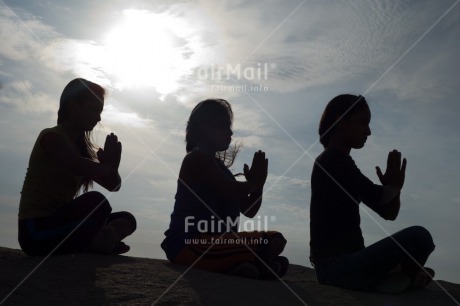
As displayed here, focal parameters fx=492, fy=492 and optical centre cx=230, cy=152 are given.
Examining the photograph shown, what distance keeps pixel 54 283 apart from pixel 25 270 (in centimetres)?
43

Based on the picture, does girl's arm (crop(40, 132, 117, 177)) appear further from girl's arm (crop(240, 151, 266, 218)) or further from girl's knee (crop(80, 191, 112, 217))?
girl's arm (crop(240, 151, 266, 218))

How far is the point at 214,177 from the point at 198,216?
366 mm

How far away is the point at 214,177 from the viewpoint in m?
4.20

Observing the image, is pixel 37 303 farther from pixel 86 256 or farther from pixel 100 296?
pixel 86 256

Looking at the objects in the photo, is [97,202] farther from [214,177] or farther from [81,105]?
[214,177]

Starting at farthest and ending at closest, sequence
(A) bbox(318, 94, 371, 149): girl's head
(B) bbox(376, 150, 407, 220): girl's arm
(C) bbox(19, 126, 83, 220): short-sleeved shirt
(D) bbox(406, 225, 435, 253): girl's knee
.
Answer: (A) bbox(318, 94, 371, 149): girl's head < (C) bbox(19, 126, 83, 220): short-sleeved shirt < (B) bbox(376, 150, 407, 220): girl's arm < (D) bbox(406, 225, 435, 253): girl's knee

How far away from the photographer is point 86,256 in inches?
157

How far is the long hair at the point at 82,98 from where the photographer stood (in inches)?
175

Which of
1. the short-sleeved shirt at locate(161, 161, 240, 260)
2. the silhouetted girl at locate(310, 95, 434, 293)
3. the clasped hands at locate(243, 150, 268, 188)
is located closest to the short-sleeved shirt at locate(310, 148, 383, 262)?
the silhouetted girl at locate(310, 95, 434, 293)

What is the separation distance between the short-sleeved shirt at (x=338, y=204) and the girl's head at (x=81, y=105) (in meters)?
2.09

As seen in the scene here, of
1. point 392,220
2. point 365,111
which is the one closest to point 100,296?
point 392,220

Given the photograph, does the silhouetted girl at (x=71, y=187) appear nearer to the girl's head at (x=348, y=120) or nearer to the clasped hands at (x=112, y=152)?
the clasped hands at (x=112, y=152)

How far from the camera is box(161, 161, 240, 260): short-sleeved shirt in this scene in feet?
13.8

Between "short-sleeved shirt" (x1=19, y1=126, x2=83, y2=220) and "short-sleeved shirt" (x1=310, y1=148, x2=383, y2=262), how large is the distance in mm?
2166
